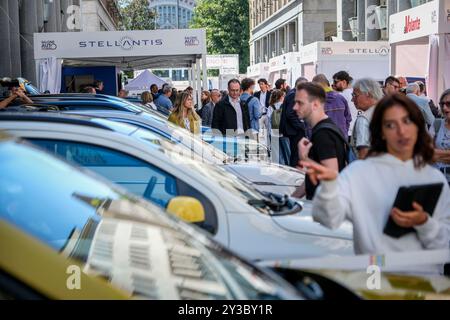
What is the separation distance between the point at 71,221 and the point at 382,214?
1555 millimetres

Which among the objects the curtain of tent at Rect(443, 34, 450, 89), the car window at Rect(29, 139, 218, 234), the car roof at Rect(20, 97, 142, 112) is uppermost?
the curtain of tent at Rect(443, 34, 450, 89)

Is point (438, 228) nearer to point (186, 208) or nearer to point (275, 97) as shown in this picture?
point (186, 208)

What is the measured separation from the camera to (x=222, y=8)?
92.6 meters

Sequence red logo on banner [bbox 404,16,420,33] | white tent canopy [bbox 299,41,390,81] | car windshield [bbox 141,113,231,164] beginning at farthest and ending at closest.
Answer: white tent canopy [bbox 299,41,390,81] < red logo on banner [bbox 404,16,420,33] < car windshield [bbox 141,113,231,164]

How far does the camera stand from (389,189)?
3.68 meters

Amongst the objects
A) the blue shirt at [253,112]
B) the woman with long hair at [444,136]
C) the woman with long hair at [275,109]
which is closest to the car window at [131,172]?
the woman with long hair at [444,136]

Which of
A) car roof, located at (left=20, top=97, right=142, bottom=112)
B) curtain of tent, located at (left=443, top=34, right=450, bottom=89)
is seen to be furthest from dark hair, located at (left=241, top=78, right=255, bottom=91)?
car roof, located at (left=20, top=97, right=142, bottom=112)

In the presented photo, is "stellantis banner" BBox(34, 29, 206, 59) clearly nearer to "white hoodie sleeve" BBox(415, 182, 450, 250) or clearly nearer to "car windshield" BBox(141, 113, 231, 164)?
"car windshield" BBox(141, 113, 231, 164)

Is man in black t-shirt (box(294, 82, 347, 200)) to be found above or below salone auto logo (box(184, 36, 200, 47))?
below

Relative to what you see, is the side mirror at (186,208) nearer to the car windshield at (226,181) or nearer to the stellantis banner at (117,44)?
the car windshield at (226,181)

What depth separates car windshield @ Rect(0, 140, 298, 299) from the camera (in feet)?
7.72

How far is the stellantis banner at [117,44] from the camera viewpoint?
20.7 m

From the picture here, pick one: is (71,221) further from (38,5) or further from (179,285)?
(38,5)

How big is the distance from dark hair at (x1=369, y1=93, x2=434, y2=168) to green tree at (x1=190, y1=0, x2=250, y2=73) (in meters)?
87.9
